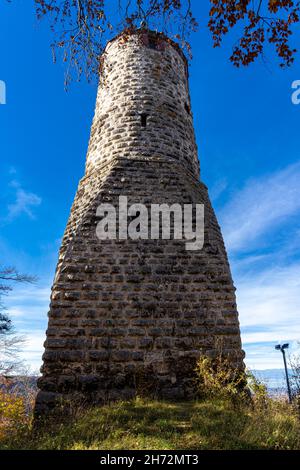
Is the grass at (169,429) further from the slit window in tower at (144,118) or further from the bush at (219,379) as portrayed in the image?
the slit window in tower at (144,118)

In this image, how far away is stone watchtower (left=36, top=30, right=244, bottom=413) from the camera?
5109 millimetres

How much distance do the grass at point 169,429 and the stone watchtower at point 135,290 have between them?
66 centimetres

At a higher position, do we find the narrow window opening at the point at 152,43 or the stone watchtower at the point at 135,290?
the narrow window opening at the point at 152,43

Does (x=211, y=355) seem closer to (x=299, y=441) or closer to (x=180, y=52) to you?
(x=299, y=441)

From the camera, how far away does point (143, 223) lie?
651 centimetres

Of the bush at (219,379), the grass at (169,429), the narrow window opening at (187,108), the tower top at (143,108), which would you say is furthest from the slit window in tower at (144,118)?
the grass at (169,429)

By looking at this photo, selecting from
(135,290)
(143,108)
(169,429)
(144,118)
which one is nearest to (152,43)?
(143,108)

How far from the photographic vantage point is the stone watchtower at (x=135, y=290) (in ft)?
16.8

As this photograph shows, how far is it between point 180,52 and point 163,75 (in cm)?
202

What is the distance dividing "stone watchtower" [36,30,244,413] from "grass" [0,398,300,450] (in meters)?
0.66

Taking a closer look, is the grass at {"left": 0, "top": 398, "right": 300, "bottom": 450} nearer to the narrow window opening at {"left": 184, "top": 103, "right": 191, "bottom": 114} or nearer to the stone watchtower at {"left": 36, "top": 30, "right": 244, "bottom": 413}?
the stone watchtower at {"left": 36, "top": 30, "right": 244, "bottom": 413}

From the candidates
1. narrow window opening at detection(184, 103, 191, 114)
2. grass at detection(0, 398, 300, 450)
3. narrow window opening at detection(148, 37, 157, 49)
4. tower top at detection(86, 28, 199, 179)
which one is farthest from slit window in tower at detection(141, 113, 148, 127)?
grass at detection(0, 398, 300, 450)

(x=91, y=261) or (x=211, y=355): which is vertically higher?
(x=91, y=261)
